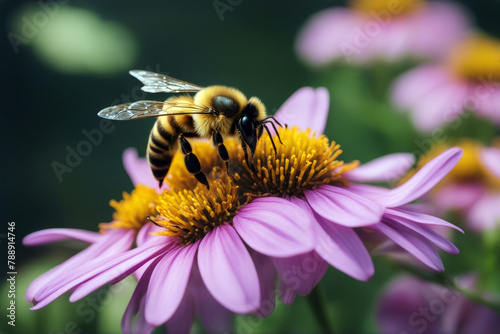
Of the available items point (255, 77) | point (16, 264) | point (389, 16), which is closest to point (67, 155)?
point (16, 264)

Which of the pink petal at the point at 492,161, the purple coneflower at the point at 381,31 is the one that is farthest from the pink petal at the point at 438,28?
the pink petal at the point at 492,161

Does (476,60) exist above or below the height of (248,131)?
below

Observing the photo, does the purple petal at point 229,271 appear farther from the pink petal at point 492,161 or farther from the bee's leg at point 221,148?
the pink petal at point 492,161

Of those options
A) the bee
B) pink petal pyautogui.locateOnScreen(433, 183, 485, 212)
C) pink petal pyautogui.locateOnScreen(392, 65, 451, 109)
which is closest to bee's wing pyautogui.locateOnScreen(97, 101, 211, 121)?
the bee

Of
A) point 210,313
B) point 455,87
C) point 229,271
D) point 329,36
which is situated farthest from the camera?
point 329,36

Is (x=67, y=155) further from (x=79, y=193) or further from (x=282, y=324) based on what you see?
(x=282, y=324)

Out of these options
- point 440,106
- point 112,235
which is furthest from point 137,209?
point 440,106

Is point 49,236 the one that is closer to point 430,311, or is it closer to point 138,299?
point 138,299

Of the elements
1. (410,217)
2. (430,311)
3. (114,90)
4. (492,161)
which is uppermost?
(114,90)
